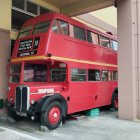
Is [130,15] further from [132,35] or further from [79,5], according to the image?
[79,5]

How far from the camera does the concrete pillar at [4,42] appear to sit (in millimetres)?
8883

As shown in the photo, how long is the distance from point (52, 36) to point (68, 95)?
2163 mm

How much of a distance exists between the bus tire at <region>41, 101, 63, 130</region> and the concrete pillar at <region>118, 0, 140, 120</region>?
8.77 feet

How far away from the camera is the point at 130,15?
9109 millimetres

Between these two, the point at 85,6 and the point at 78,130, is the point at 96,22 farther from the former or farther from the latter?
the point at 78,130

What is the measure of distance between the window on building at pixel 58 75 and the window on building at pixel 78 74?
0.33m

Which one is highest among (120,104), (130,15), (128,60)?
(130,15)

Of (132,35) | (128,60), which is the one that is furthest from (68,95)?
(132,35)

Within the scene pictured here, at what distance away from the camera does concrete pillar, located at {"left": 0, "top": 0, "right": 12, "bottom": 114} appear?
888cm

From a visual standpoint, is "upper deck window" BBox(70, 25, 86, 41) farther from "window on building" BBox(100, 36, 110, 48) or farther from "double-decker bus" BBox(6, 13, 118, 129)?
"window on building" BBox(100, 36, 110, 48)

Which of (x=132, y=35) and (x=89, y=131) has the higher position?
(x=132, y=35)

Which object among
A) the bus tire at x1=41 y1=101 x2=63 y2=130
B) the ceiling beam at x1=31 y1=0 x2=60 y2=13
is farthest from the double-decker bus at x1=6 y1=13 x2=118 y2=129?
the ceiling beam at x1=31 y1=0 x2=60 y2=13

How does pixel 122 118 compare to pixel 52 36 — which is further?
pixel 122 118

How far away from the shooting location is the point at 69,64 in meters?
8.49
